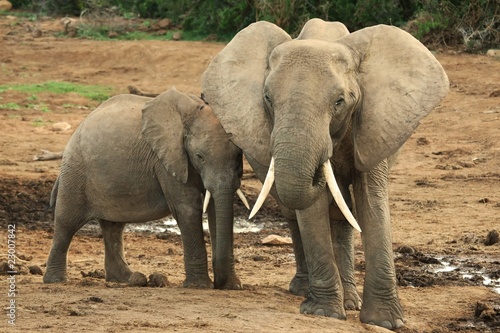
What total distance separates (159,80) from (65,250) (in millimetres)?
10023

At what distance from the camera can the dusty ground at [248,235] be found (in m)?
6.74

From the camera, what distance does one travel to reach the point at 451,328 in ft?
24.2

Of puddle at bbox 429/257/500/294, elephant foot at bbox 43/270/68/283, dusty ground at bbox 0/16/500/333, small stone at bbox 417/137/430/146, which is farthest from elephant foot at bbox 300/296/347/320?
small stone at bbox 417/137/430/146

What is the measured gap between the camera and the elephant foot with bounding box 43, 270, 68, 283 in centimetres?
848

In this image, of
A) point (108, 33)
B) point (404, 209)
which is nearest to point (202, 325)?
point (404, 209)

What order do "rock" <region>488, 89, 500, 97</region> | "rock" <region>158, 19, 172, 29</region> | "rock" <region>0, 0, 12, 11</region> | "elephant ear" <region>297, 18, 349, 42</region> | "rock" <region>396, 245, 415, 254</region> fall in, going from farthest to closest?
"rock" <region>0, 0, 12, 11</region>
"rock" <region>158, 19, 172, 29</region>
"rock" <region>488, 89, 500, 97</region>
"rock" <region>396, 245, 415, 254</region>
"elephant ear" <region>297, 18, 349, 42</region>

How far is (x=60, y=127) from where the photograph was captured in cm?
1512

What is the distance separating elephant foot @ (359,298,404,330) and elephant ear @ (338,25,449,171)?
2.62 feet

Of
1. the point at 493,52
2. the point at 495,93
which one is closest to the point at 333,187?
the point at 495,93

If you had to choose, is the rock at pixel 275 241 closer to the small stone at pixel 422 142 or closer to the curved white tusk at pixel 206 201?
the curved white tusk at pixel 206 201

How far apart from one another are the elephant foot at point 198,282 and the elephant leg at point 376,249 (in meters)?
A: 1.29

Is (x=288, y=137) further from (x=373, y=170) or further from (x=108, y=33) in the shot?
(x=108, y=33)

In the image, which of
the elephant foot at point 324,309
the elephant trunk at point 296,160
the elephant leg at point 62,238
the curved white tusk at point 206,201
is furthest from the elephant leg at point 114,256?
the elephant trunk at point 296,160

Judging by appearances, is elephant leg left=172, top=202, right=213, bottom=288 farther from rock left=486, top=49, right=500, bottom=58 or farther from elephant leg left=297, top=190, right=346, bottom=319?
rock left=486, top=49, right=500, bottom=58
